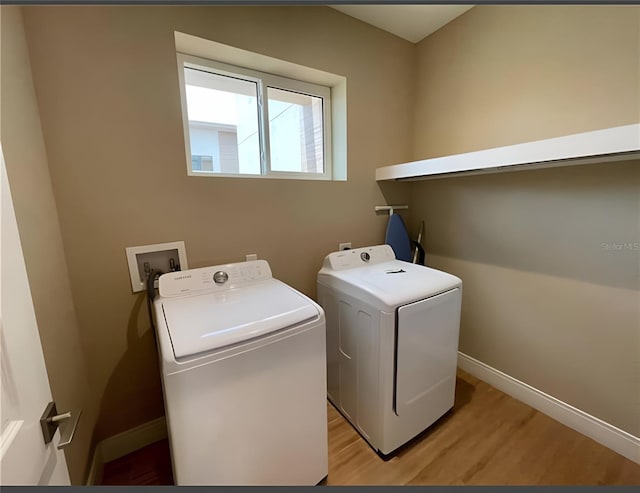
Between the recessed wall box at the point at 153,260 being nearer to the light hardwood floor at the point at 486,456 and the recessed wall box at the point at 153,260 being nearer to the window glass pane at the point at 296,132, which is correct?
the window glass pane at the point at 296,132

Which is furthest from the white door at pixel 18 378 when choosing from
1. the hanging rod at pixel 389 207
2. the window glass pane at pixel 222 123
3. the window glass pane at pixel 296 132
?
the hanging rod at pixel 389 207

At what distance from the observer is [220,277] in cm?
142

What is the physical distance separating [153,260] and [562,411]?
248cm

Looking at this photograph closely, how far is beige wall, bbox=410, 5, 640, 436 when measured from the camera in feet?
4.29

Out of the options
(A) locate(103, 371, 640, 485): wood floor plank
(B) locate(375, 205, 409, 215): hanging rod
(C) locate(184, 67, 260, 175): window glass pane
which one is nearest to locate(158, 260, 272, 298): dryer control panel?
(C) locate(184, 67, 260, 175): window glass pane

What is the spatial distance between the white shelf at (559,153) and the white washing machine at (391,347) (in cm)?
64

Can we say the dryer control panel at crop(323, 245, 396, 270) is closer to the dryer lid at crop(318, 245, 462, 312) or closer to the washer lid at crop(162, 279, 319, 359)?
the dryer lid at crop(318, 245, 462, 312)

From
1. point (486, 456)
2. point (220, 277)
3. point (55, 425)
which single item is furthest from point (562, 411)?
point (55, 425)

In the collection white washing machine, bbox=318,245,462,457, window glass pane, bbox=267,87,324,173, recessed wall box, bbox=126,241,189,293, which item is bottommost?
white washing machine, bbox=318,245,462,457

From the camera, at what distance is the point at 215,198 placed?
1.51m

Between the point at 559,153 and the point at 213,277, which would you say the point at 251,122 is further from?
the point at 559,153

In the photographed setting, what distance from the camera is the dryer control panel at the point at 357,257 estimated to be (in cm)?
172

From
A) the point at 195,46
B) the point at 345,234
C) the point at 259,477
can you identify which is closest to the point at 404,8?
the point at 195,46

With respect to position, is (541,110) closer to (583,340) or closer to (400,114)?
(400,114)
